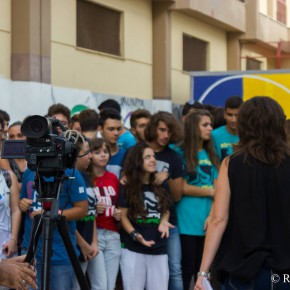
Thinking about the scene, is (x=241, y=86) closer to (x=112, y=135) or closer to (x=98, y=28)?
(x=98, y=28)

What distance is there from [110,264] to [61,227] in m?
2.38

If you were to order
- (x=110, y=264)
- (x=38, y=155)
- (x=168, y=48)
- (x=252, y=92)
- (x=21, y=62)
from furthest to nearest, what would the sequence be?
(x=168, y=48) < (x=21, y=62) < (x=252, y=92) < (x=110, y=264) < (x=38, y=155)

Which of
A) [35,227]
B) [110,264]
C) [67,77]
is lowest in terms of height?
[110,264]

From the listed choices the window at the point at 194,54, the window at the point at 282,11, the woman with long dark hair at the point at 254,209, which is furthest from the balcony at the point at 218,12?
the woman with long dark hair at the point at 254,209

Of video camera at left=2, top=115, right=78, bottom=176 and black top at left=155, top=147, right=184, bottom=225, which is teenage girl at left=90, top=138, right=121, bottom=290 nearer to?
black top at left=155, top=147, right=184, bottom=225

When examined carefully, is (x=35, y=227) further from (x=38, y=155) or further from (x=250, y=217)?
(x=250, y=217)

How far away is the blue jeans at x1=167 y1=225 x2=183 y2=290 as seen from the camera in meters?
7.84

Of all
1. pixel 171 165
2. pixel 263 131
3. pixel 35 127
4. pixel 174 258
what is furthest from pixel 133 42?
pixel 263 131

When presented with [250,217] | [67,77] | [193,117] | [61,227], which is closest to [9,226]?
[61,227]

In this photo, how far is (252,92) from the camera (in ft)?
42.6

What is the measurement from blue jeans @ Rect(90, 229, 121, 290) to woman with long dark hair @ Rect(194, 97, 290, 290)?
2712mm

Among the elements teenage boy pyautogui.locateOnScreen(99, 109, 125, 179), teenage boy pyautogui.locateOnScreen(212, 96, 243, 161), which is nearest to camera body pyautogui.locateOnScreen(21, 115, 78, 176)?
teenage boy pyautogui.locateOnScreen(99, 109, 125, 179)

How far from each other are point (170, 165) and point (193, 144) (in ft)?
1.02

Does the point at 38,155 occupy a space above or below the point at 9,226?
above
